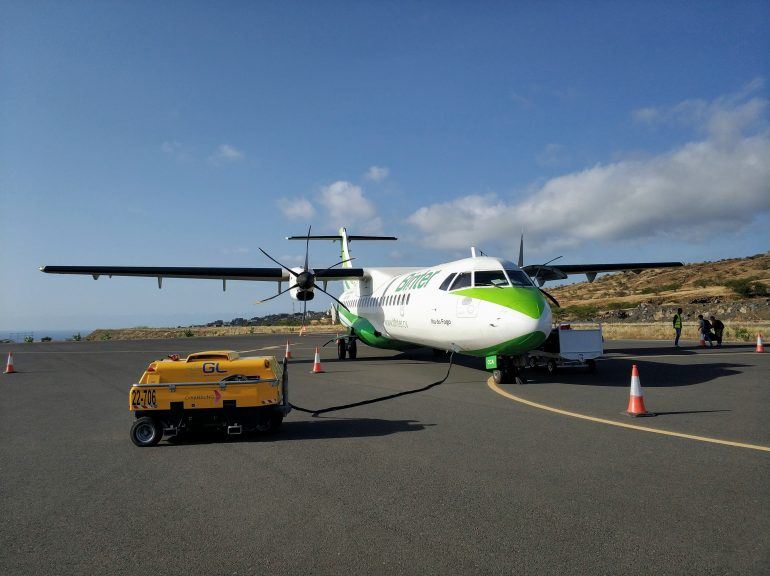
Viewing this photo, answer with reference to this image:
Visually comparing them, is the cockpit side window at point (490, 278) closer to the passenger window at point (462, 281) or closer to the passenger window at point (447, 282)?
the passenger window at point (462, 281)

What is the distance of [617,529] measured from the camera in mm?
3992

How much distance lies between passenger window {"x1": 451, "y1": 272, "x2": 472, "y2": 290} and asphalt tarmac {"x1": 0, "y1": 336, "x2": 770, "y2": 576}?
3825mm

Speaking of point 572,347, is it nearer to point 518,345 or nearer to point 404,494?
point 518,345

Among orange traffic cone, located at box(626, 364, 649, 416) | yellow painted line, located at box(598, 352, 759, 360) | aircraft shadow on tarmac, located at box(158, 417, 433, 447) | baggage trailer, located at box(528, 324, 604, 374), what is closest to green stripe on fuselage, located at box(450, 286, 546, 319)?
baggage trailer, located at box(528, 324, 604, 374)

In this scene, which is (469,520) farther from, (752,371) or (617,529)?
(752,371)

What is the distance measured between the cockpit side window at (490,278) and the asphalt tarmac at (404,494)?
11.1ft

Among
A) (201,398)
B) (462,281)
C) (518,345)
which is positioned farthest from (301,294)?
(201,398)

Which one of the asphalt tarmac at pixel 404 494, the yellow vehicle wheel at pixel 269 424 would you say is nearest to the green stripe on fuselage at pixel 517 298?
the asphalt tarmac at pixel 404 494

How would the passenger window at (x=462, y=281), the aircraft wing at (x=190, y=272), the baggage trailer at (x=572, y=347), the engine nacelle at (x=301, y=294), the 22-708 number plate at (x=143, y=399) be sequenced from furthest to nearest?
the aircraft wing at (x=190, y=272), the engine nacelle at (x=301, y=294), the baggage trailer at (x=572, y=347), the passenger window at (x=462, y=281), the 22-708 number plate at (x=143, y=399)

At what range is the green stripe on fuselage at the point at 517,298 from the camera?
1102cm

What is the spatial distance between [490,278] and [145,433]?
26.2 ft

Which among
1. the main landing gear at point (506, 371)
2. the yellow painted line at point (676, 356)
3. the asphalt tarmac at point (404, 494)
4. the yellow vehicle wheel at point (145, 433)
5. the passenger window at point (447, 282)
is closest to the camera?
the asphalt tarmac at point (404, 494)

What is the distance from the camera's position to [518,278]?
12414 mm

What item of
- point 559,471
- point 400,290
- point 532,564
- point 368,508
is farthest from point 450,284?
point 532,564
